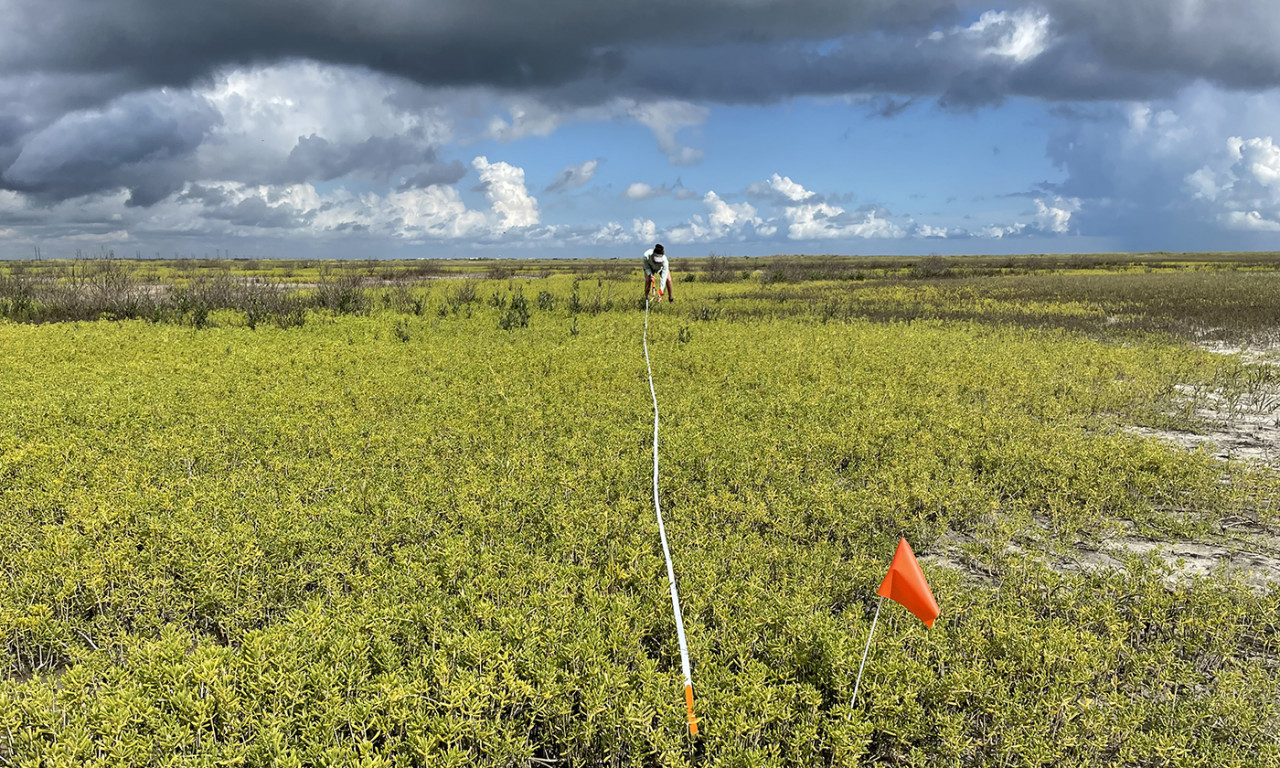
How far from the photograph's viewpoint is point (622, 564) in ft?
18.3

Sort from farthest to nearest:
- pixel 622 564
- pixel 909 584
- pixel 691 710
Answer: pixel 622 564
pixel 909 584
pixel 691 710

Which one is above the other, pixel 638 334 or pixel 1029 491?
pixel 638 334

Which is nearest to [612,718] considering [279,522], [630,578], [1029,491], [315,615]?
[630,578]

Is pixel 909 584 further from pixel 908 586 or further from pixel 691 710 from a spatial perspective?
pixel 691 710

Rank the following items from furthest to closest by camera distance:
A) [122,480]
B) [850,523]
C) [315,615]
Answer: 1. [122,480]
2. [850,523]
3. [315,615]

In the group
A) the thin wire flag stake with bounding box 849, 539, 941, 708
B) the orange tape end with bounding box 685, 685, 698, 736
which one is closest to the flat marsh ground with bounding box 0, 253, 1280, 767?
the orange tape end with bounding box 685, 685, 698, 736

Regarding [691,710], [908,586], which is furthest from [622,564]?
[908,586]

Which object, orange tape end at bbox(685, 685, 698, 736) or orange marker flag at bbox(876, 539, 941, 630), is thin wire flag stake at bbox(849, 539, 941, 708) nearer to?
orange marker flag at bbox(876, 539, 941, 630)

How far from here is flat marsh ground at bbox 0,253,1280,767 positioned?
3.69m

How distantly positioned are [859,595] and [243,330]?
19170mm

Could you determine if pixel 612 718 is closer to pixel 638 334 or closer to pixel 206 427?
pixel 206 427

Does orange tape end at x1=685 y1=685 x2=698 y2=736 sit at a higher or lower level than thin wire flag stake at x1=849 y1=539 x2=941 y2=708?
lower

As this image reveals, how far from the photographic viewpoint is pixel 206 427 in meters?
9.02

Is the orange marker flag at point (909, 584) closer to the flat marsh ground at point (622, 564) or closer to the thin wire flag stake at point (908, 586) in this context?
the thin wire flag stake at point (908, 586)
